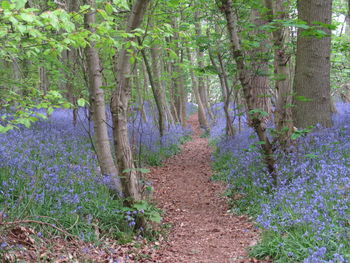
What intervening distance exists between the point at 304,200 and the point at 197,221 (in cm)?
→ 200

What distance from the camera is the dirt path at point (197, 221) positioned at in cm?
428

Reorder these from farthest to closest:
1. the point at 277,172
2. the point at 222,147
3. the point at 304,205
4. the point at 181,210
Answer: the point at 222,147 → the point at 181,210 → the point at 277,172 → the point at 304,205

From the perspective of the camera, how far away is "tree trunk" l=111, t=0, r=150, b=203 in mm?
4590

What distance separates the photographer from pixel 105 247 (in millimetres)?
4012

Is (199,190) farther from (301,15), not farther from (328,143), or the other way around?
(301,15)

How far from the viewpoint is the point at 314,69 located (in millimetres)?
6672

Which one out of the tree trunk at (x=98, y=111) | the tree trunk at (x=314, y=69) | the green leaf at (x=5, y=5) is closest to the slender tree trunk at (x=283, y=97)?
the tree trunk at (x=314, y=69)

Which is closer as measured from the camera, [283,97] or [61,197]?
[61,197]

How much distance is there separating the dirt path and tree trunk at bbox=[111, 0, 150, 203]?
3.37 feet

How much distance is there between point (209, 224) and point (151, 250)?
4.56 ft

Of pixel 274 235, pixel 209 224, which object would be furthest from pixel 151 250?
pixel 274 235

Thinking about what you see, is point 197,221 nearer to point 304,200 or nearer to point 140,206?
point 140,206

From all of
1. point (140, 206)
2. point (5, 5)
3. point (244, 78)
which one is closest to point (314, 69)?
point (244, 78)

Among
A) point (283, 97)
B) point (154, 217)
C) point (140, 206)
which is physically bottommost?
point (154, 217)
